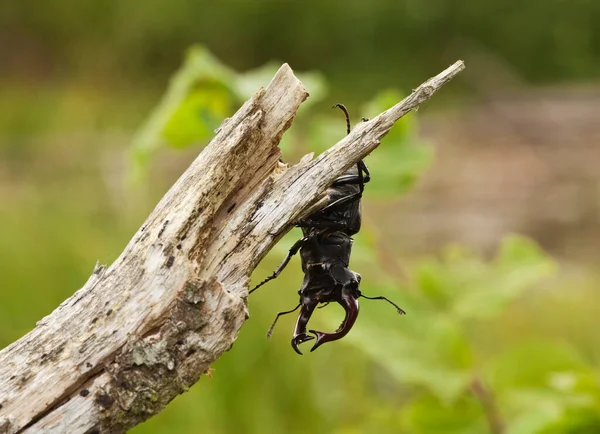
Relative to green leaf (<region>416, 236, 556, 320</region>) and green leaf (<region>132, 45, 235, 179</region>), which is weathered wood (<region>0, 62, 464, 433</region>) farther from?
green leaf (<region>416, 236, 556, 320</region>)

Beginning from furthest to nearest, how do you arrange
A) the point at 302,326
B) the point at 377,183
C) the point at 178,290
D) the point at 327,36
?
the point at 327,36
the point at 377,183
the point at 302,326
the point at 178,290

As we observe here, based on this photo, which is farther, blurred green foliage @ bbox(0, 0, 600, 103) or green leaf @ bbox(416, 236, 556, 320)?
blurred green foliage @ bbox(0, 0, 600, 103)

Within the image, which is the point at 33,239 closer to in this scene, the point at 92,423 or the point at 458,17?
the point at 92,423

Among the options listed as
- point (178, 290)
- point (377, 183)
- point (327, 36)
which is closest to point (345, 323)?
point (178, 290)

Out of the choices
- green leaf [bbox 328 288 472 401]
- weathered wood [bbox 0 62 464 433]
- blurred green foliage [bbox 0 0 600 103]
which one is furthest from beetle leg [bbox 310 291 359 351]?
blurred green foliage [bbox 0 0 600 103]

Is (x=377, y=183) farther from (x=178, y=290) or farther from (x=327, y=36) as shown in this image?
(x=327, y=36)

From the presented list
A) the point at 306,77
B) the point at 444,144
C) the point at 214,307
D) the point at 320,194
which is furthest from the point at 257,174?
the point at 444,144
